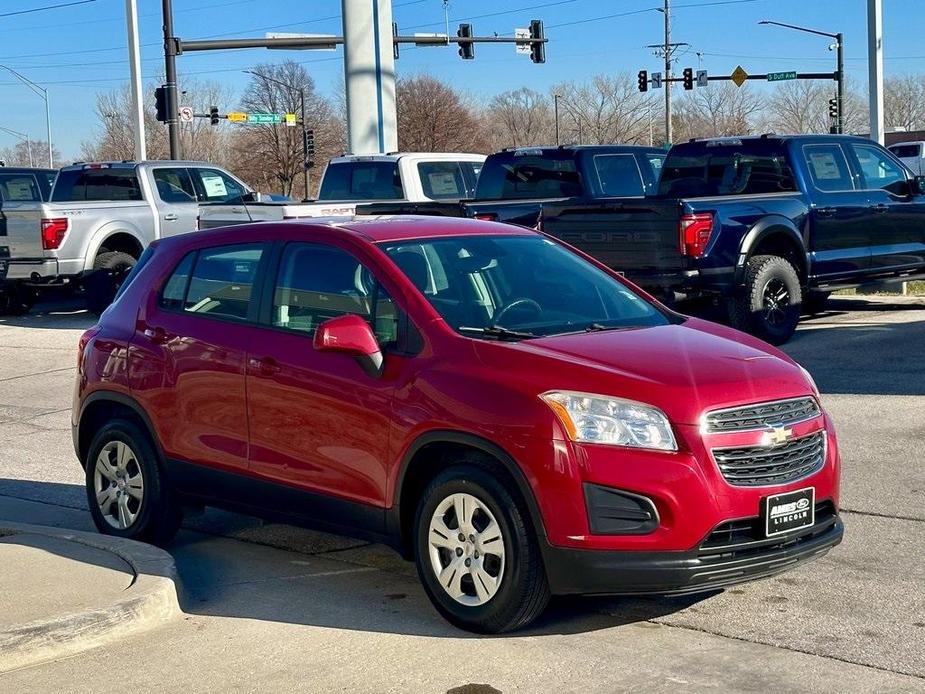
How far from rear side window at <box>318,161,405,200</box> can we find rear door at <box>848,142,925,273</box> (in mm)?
6190

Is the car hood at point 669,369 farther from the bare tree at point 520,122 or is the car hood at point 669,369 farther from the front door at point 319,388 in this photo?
the bare tree at point 520,122

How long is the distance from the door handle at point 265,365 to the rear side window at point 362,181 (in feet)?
38.5

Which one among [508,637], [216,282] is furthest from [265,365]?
[508,637]

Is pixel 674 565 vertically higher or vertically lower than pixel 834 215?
lower

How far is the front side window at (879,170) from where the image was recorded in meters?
14.9

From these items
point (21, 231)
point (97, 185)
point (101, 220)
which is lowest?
point (21, 231)

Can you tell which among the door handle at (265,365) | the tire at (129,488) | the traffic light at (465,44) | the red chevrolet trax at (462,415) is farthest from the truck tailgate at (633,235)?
the traffic light at (465,44)

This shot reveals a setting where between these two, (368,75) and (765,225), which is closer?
(765,225)

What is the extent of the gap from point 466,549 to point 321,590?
117 cm

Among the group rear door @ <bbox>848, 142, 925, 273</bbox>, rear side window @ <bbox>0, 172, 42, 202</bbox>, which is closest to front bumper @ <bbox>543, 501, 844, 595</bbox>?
rear door @ <bbox>848, 142, 925, 273</bbox>

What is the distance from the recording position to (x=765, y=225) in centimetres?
1330

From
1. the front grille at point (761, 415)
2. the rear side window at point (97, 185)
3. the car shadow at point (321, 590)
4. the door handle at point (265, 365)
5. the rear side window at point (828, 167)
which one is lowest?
the car shadow at point (321, 590)

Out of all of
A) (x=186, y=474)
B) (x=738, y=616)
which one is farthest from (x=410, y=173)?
(x=738, y=616)

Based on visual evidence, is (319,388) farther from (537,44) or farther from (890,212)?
(537,44)
